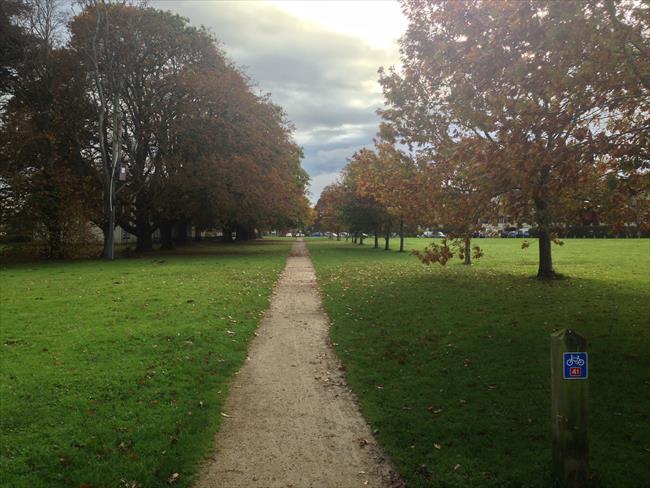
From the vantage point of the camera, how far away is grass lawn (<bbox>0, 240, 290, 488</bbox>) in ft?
13.5

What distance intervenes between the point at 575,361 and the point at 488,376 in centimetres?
316

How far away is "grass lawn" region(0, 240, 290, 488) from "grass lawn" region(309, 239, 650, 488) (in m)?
1.86

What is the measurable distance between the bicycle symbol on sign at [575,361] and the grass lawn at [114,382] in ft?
9.80

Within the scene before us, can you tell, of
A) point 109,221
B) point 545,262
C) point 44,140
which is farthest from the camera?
point 109,221

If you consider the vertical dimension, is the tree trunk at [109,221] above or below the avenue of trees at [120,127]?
below

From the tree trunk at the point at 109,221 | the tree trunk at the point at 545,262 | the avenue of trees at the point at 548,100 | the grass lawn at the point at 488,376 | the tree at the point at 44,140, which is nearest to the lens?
the grass lawn at the point at 488,376

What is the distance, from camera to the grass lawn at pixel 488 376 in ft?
13.3

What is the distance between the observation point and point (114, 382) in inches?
239

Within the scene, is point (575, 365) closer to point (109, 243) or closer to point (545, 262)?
point (545, 262)

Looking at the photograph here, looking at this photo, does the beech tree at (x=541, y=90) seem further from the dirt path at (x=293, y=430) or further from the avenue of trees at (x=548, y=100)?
the dirt path at (x=293, y=430)

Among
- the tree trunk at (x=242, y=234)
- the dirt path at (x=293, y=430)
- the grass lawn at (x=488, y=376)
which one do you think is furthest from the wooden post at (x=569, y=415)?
the tree trunk at (x=242, y=234)

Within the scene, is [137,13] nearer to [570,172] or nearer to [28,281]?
[28,281]

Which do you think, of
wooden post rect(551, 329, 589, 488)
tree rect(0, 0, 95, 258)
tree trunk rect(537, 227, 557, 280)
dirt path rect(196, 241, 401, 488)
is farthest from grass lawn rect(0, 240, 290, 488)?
tree rect(0, 0, 95, 258)


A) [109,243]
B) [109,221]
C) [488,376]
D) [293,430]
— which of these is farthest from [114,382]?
[109,243]
